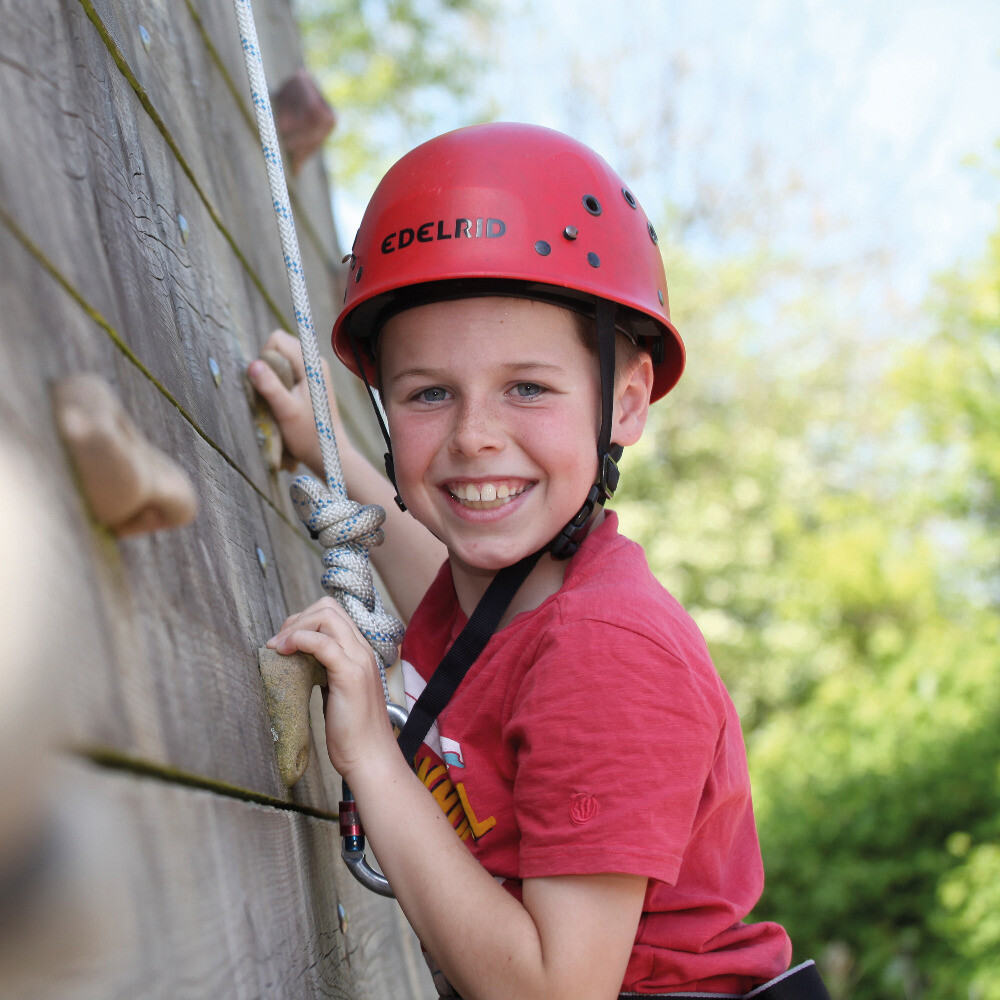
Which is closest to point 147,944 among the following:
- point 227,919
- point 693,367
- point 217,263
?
point 227,919

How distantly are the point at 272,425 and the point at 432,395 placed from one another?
0.41 meters

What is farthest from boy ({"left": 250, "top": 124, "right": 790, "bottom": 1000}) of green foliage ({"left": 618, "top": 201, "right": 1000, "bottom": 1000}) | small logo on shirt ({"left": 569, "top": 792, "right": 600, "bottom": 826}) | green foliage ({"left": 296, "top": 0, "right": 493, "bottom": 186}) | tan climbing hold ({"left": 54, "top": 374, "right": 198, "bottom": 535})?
green foliage ({"left": 296, "top": 0, "right": 493, "bottom": 186})

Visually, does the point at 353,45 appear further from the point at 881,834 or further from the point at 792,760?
the point at 881,834

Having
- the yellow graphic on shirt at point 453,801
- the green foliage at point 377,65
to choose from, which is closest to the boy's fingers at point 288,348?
the yellow graphic on shirt at point 453,801

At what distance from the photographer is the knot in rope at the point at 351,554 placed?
181cm

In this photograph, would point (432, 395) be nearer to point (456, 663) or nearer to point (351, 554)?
point (351, 554)

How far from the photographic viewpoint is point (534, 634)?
5.56 feet

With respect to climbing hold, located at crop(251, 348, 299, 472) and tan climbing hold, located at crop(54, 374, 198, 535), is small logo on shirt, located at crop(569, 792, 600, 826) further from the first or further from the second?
climbing hold, located at crop(251, 348, 299, 472)

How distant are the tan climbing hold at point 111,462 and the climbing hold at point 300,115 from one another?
2935 millimetres

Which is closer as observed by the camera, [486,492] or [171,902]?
[171,902]

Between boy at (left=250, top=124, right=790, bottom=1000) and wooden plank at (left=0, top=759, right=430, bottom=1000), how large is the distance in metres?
0.24

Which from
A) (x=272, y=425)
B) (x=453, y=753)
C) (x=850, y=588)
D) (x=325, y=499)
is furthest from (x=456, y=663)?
(x=850, y=588)

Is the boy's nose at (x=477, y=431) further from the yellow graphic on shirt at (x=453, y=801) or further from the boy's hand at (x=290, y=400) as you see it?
the yellow graphic on shirt at (x=453, y=801)

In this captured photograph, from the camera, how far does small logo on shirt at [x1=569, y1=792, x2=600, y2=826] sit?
1.46 meters
